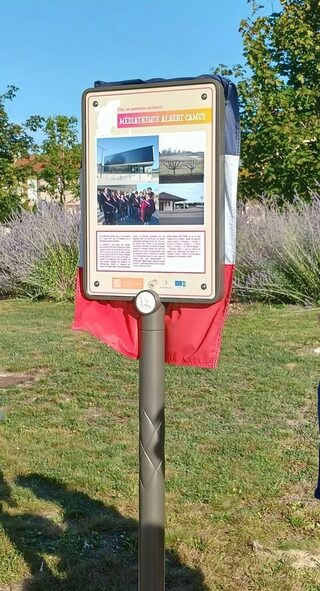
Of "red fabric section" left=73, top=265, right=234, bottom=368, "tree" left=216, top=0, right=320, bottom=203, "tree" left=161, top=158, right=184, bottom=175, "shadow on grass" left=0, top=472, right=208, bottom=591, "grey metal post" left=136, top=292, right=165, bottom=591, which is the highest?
"tree" left=216, top=0, right=320, bottom=203

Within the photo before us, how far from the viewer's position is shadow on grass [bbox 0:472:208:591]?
302cm

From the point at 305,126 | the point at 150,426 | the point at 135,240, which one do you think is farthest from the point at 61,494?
the point at 305,126

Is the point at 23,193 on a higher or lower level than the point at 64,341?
higher

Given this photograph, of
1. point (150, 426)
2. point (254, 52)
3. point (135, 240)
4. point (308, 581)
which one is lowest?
point (308, 581)

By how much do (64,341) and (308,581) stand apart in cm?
625

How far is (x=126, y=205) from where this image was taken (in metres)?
2.34

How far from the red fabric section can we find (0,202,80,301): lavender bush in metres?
10.8

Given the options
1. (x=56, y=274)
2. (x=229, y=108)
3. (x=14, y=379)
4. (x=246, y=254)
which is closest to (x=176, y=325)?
(x=229, y=108)

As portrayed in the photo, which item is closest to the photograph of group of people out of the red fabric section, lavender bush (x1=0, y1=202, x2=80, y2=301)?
the red fabric section

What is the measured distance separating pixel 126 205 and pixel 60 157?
30248 mm

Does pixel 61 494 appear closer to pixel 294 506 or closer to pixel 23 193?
pixel 294 506

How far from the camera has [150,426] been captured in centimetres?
235

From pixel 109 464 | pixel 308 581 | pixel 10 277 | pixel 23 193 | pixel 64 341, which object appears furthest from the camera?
pixel 23 193

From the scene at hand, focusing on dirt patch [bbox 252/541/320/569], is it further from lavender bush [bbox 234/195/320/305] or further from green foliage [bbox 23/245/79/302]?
green foliage [bbox 23/245/79/302]
